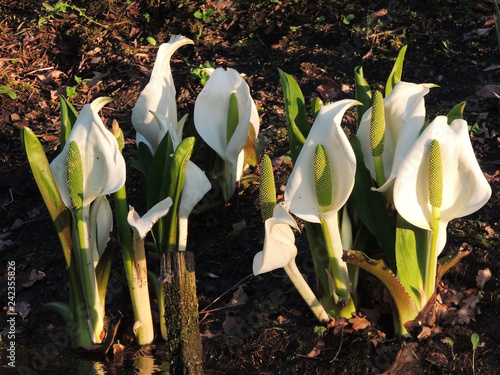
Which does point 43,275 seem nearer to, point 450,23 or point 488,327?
point 488,327

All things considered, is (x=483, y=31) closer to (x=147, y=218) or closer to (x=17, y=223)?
(x=147, y=218)

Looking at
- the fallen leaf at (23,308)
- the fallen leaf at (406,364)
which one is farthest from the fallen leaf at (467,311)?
the fallen leaf at (23,308)

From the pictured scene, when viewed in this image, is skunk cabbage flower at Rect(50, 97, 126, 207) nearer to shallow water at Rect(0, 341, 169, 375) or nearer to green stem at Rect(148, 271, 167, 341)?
green stem at Rect(148, 271, 167, 341)

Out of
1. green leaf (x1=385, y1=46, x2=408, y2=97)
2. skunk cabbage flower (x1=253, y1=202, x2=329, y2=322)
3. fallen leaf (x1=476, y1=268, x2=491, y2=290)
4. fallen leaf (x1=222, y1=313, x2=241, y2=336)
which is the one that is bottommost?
fallen leaf (x1=222, y1=313, x2=241, y2=336)

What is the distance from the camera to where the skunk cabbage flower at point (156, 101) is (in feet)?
9.41

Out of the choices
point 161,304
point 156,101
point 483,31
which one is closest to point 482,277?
point 161,304

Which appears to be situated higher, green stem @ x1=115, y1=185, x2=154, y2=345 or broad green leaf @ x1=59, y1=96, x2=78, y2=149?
broad green leaf @ x1=59, y1=96, x2=78, y2=149

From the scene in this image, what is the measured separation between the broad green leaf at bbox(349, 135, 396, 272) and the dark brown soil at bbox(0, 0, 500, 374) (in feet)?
0.85

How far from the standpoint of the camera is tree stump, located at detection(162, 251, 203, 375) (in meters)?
2.09

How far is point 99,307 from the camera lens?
240 cm

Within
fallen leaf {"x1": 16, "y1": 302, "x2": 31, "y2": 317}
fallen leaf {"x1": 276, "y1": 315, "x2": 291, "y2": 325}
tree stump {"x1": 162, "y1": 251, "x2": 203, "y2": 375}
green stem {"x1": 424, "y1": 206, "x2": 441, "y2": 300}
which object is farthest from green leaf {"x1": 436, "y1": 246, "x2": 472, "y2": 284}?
fallen leaf {"x1": 16, "y1": 302, "x2": 31, "y2": 317}

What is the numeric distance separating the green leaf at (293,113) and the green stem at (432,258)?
54 centimetres

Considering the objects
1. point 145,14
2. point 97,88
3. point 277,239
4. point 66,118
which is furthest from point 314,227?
point 145,14

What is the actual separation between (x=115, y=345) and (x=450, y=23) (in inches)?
Answer: 124
